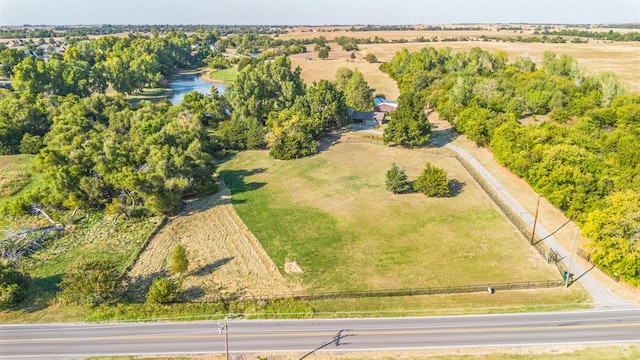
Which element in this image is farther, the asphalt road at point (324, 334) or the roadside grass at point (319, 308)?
the roadside grass at point (319, 308)

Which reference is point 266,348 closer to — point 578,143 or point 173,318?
point 173,318

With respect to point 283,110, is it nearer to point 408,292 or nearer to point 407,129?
point 407,129

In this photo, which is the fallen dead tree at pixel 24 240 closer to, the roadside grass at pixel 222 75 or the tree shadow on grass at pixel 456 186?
the tree shadow on grass at pixel 456 186

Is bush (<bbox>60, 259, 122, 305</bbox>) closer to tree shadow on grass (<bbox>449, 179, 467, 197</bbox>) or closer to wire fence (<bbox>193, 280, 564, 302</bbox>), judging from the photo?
wire fence (<bbox>193, 280, 564, 302</bbox>)

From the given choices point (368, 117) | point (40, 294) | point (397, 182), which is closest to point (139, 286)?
point (40, 294)

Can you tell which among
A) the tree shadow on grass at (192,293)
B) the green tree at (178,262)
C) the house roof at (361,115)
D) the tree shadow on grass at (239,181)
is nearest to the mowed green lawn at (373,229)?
the tree shadow on grass at (239,181)

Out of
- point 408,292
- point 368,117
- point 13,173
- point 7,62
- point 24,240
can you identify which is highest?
point 7,62
